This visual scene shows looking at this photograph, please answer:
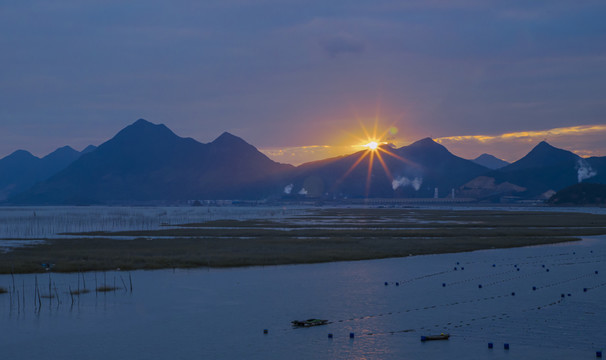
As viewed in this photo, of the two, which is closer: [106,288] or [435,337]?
[435,337]

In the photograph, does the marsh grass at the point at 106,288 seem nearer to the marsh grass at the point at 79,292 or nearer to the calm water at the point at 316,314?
the marsh grass at the point at 79,292

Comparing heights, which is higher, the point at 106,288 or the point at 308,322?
the point at 106,288

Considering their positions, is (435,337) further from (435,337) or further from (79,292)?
(79,292)

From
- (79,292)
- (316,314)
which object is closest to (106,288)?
(79,292)

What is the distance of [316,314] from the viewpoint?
31.3 meters

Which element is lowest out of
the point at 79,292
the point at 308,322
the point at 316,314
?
the point at 316,314

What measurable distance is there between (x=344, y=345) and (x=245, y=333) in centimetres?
490

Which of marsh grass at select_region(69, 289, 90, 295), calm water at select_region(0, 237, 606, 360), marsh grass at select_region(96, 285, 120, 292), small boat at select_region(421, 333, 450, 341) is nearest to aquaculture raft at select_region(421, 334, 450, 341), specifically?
small boat at select_region(421, 333, 450, 341)

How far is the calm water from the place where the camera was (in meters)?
24.7

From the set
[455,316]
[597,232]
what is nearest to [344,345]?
[455,316]

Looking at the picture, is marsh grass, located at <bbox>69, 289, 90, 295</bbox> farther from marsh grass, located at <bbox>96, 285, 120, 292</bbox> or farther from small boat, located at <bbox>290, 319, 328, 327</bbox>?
small boat, located at <bbox>290, 319, 328, 327</bbox>

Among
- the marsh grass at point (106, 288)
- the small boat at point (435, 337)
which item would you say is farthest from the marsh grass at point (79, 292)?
the small boat at point (435, 337)

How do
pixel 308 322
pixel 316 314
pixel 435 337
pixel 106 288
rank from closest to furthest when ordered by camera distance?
pixel 435 337 → pixel 308 322 → pixel 316 314 → pixel 106 288

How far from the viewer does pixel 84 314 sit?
3166cm
